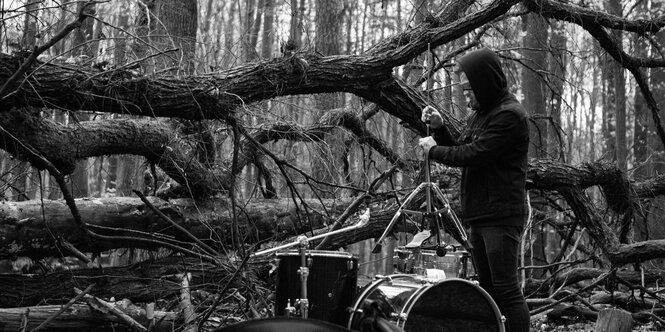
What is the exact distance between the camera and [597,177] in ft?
27.7

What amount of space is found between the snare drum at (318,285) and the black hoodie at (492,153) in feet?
3.43

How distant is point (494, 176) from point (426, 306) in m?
1.12

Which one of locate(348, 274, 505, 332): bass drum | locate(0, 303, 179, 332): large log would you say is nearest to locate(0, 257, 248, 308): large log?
locate(0, 303, 179, 332): large log

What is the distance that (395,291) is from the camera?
4.36 m

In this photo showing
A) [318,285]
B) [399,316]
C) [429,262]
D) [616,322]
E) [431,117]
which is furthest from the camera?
[616,322]

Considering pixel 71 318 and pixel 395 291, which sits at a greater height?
pixel 395 291

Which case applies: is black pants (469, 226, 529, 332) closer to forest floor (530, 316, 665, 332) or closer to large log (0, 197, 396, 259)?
large log (0, 197, 396, 259)

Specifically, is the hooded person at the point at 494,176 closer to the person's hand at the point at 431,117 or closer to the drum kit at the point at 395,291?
the person's hand at the point at 431,117

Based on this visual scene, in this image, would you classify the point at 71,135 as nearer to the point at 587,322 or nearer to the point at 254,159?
the point at 254,159

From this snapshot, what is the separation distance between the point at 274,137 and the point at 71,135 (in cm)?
199

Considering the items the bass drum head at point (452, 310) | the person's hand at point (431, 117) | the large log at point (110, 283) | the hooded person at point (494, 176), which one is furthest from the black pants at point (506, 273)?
the large log at point (110, 283)

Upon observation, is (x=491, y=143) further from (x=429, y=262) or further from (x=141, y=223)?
(x=141, y=223)

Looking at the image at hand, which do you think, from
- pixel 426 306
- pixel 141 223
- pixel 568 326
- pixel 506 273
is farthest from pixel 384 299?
pixel 568 326

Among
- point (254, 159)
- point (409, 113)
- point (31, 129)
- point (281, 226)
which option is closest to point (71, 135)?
point (31, 129)
